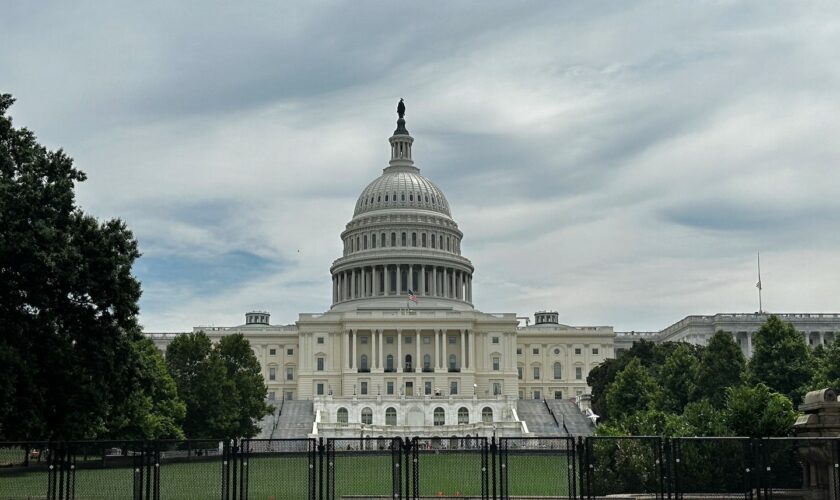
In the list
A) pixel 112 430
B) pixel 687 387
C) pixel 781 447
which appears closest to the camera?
pixel 781 447

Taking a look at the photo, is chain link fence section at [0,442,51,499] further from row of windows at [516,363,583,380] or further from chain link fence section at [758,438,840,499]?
row of windows at [516,363,583,380]

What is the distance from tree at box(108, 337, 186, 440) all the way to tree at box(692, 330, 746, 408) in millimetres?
38576

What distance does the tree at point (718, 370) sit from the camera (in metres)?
86.5

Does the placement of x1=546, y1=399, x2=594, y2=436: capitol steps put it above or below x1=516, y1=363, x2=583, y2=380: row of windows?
below

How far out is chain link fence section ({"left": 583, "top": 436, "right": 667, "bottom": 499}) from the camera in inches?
1262

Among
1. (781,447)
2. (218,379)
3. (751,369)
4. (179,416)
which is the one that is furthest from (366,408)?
(781,447)

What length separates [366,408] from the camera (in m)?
136

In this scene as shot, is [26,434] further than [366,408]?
No

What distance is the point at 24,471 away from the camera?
32.2 metres

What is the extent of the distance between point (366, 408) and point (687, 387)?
175ft

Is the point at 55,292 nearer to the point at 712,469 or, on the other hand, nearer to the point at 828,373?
the point at 712,469

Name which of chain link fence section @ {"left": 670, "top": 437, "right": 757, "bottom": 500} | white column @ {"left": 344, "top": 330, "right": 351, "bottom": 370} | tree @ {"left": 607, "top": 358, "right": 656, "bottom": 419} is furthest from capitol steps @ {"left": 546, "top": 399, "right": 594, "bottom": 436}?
chain link fence section @ {"left": 670, "top": 437, "right": 757, "bottom": 500}

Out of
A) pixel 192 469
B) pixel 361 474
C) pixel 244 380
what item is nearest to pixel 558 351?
pixel 244 380

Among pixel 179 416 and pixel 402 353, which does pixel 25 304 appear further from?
pixel 402 353
